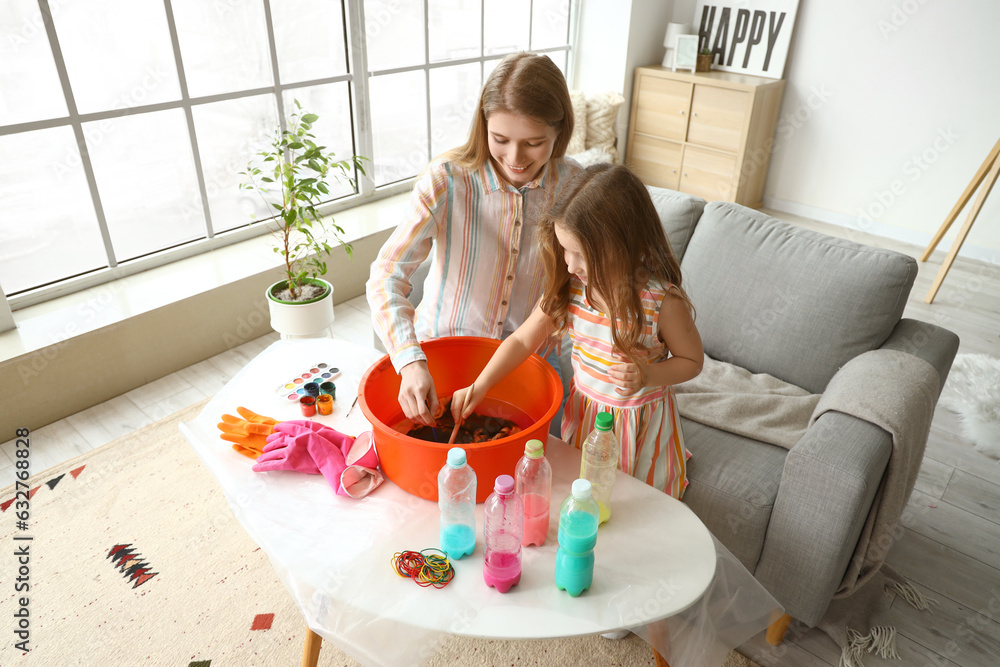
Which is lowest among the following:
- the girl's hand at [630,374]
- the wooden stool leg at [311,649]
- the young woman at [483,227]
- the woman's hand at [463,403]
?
the wooden stool leg at [311,649]

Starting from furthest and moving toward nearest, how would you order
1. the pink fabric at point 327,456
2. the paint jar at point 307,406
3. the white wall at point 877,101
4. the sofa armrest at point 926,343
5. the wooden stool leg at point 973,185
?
1. the white wall at point 877,101
2. the wooden stool leg at point 973,185
3. the sofa armrest at point 926,343
4. the paint jar at point 307,406
5. the pink fabric at point 327,456

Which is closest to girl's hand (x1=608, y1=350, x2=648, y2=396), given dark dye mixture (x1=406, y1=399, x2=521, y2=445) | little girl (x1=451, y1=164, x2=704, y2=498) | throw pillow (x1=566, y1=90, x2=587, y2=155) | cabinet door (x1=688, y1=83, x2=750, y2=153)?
little girl (x1=451, y1=164, x2=704, y2=498)

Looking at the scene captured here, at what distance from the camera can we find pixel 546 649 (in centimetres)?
157

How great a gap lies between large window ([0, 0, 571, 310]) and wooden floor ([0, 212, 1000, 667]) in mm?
548

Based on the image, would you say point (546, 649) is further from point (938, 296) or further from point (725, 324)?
point (938, 296)

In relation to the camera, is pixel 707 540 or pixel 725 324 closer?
pixel 707 540

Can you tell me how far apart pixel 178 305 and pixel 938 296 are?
3.59m

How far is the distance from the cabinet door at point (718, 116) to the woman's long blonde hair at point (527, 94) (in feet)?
9.69

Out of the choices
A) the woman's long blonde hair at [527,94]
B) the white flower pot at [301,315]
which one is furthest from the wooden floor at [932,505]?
the woman's long blonde hair at [527,94]

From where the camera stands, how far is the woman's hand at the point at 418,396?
120 cm

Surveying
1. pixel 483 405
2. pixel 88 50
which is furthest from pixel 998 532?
pixel 88 50

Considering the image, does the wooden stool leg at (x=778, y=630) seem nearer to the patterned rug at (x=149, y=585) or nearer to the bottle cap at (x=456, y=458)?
the patterned rug at (x=149, y=585)

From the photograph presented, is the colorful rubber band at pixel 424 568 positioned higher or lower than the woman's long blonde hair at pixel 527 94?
lower

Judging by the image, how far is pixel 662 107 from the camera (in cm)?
425
